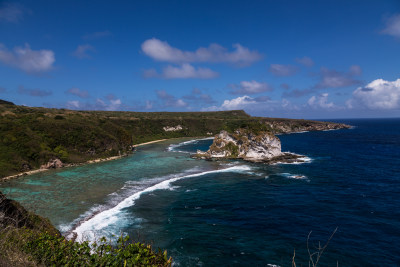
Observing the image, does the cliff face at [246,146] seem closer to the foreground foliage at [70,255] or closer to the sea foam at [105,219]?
the sea foam at [105,219]

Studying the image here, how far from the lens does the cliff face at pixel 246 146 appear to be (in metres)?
74.9

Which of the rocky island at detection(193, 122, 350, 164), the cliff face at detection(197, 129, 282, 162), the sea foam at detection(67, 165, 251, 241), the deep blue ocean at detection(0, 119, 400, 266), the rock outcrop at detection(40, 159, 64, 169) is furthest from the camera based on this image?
the cliff face at detection(197, 129, 282, 162)

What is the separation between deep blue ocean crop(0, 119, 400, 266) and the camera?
2333cm

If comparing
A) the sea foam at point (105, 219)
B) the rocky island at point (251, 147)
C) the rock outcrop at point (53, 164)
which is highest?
the rocky island at point (251, 147)

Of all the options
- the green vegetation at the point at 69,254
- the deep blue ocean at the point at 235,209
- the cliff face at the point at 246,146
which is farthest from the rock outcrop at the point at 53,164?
the green vegetation at the point at 69,254

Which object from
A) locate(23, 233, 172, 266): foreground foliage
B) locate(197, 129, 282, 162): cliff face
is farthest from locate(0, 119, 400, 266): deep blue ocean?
locate(197, 129, 282, 162): cliff face

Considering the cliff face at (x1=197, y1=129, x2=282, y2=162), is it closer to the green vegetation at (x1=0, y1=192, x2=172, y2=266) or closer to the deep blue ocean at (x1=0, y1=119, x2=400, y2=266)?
the deep blue ocean at (x1=0, y1=119, x2=400, y2=266)

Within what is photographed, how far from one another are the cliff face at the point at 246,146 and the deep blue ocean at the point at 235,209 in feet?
46.7

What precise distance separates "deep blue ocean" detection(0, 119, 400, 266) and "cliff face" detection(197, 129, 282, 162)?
14.2 metres

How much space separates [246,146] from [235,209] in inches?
1773

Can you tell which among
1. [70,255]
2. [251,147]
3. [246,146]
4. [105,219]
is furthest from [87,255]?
[246,146]

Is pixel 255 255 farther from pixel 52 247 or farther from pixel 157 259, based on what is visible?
pixel 52 247

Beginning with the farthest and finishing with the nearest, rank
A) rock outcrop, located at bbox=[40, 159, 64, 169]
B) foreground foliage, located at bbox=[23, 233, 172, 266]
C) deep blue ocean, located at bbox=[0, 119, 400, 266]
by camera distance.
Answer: rock outcrop, located at bbox=[40, 159, 64, 169]
deep blue ocean, located at bbox=[0, 119, 400, 266]
foreground foliage, located at bbox=[23, 233, 172, 266]

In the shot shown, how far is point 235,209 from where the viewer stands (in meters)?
33.9
